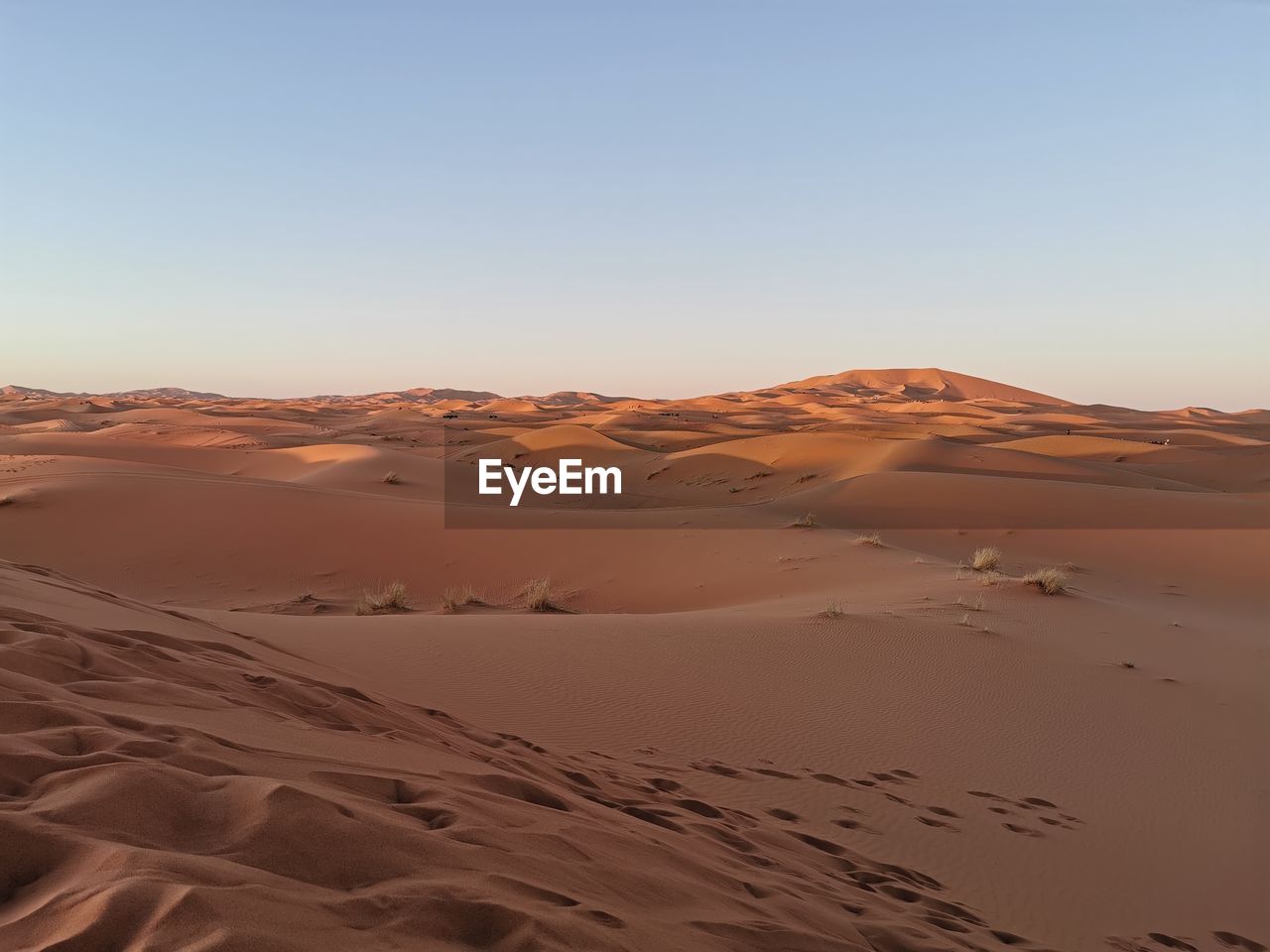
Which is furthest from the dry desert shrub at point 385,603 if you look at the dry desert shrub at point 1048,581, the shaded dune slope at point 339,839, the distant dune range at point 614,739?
the dry desert shrub at point 1048,581

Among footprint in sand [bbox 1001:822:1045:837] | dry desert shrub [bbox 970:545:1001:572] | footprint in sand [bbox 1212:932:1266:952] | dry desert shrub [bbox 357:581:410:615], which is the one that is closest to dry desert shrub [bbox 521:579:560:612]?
dry desert shrub [bbox 357:581:410:615]

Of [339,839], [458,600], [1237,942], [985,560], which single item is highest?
[339,839]

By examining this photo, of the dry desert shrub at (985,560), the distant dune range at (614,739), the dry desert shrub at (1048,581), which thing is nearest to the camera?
the distant dune range at (614,739)

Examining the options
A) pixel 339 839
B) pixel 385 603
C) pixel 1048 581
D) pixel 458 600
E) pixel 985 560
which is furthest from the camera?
pixel 985 560

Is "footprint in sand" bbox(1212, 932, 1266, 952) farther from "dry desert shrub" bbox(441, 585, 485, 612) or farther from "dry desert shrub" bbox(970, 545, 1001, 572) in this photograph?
"dry desert shrub" bbox(970, 545, 1001, 572)

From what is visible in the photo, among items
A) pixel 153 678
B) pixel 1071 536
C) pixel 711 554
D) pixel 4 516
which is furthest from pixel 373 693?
pixel 1071 536

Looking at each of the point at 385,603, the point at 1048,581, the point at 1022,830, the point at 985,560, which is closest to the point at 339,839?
the point at 1022,830

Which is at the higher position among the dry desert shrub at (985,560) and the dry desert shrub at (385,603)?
the dry desert shrub at (985,560)

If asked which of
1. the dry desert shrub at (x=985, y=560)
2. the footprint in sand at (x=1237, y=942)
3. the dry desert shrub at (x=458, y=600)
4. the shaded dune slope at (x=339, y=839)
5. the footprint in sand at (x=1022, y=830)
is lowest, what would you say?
the dry desert shrub at (x=458, y=600)

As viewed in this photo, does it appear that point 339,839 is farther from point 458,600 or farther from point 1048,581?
point 1048,581

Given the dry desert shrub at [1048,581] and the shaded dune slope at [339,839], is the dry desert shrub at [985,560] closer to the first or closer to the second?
the dry desert shrub at [1048,581]
